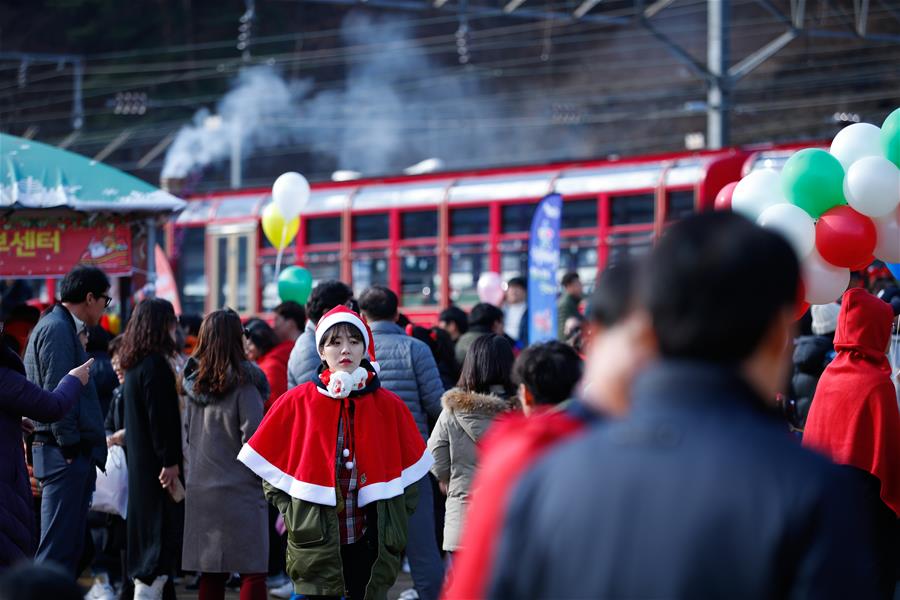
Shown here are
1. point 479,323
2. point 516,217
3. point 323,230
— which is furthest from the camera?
point 323,230

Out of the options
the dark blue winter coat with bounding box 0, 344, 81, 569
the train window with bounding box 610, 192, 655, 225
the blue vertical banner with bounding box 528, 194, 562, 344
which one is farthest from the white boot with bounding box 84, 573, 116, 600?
the train window with bounding box 610, 192, 655, 225

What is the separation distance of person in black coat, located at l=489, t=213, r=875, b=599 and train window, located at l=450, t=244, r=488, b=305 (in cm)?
1555

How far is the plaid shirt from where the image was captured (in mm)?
6121

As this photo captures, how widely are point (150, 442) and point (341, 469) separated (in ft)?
5.32

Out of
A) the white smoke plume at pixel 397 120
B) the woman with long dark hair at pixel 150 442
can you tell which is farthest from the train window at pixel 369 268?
the white smoke plume at pixel 397 120

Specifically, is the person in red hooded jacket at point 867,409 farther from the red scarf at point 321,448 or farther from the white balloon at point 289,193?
the white balloon at point 289,193

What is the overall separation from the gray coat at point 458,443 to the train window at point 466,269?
1137 cm

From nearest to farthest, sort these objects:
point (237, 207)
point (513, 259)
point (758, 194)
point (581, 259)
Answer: point (758, 194), point (581, 259), point (513, 259), point (237, 207)

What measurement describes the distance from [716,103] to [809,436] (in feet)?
43.0

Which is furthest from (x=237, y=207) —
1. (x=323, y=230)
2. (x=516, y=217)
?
(x=516, y=217)

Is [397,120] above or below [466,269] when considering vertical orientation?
above

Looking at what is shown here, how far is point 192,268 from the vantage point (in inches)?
838

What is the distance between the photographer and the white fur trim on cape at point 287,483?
236 inches

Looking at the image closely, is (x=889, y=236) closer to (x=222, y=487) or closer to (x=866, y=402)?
(x=866, y=402)
